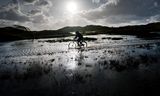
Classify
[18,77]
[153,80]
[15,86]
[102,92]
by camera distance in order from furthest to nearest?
[18,77] < [15,86] < [153,80] < [102,92]

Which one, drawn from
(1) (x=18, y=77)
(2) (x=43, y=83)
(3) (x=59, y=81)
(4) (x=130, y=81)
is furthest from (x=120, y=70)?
(1) (x=18, y=77)

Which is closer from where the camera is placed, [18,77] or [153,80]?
[153,80]

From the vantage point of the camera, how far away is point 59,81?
37.2 ft

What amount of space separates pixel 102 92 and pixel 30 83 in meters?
4.56

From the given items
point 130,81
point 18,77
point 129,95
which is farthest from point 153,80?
point 18,77

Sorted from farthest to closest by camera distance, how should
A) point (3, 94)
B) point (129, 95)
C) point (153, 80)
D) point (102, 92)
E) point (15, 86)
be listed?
point (15, 86), point (153, 80), point (3, 94), point (102, 92), point (129, 95)

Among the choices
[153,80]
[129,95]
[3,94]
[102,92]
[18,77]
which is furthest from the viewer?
[18,77]

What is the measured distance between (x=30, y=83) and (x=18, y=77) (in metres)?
2.07

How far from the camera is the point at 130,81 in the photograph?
34.7 ft

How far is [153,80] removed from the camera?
10.4m

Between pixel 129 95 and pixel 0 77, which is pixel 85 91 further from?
pixel 0 77

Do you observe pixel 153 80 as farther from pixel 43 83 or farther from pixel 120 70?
pixel 43 83

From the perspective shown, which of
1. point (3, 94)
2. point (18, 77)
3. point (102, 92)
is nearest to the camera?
point (102, 92)

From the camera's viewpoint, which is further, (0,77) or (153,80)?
(0,77)
